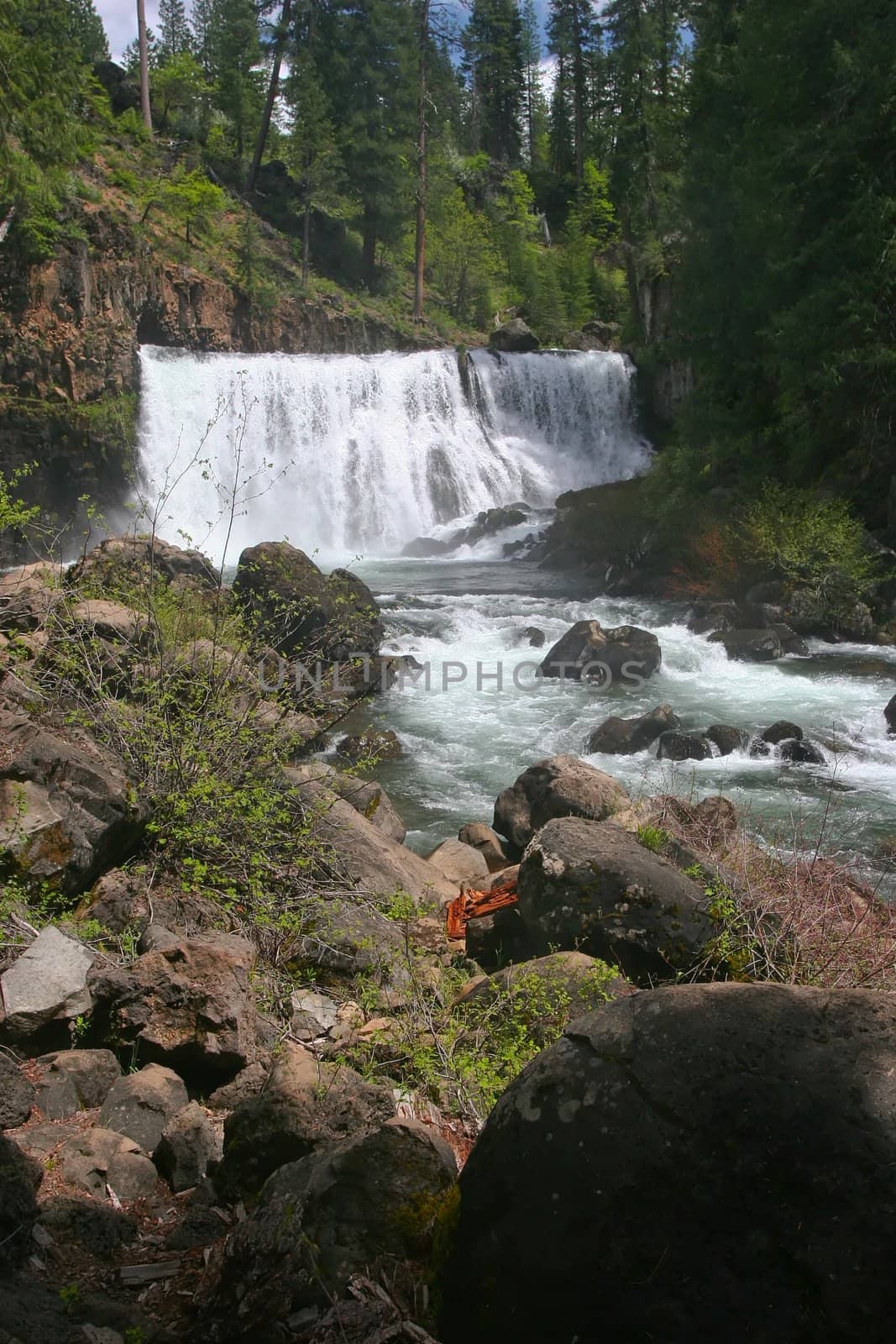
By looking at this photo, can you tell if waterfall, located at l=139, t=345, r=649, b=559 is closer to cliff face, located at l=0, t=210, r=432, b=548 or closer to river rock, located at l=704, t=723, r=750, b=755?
cliff face, located at l=0, t=210, r=432, b=548

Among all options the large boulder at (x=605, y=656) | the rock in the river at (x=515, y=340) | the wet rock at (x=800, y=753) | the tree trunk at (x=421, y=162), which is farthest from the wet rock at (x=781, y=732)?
the tree trunk at (x=421, y=162)

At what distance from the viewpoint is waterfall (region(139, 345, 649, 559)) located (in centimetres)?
2367

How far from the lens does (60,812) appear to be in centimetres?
440

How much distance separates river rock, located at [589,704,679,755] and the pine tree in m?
52.9

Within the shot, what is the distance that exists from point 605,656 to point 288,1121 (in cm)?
1199

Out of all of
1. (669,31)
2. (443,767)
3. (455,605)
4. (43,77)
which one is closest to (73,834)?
(443,767)

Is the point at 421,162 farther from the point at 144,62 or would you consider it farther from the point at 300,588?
the point at 300,588

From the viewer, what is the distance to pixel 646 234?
3284 centimetres

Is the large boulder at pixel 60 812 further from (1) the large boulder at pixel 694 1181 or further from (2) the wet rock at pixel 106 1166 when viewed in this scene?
(1) the large boulder at pixel 694 1181

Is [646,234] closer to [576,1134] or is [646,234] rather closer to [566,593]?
[566,593]

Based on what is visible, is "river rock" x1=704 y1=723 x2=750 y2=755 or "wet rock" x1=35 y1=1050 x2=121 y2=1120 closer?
"wet rock" x1=35 y1=1050 x2=121 y2=1120

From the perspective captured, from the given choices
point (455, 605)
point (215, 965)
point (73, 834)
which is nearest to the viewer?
point (215, 965)

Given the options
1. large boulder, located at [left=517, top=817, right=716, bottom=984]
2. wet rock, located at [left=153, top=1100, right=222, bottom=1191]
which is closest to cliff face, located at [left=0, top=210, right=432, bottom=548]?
large boulder, located at [left=517, top=817, right=716, bottom=984]

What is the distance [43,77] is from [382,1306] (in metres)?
21.4
